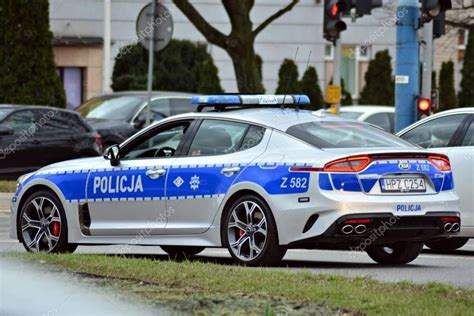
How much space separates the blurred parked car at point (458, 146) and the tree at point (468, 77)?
3176 cm

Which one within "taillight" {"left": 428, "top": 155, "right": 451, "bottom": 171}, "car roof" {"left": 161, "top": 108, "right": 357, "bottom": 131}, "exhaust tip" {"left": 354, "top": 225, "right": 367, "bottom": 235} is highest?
"car roof" {"left": 161, "top": 108, "right": 357, "bottom": 131}

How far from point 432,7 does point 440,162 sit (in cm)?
876

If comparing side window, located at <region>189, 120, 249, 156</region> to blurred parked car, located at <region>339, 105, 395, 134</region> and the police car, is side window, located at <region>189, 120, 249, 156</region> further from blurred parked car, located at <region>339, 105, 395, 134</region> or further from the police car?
blurred parked car, located at <region>339, 105, 395, 134</region>

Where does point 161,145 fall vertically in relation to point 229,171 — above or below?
above

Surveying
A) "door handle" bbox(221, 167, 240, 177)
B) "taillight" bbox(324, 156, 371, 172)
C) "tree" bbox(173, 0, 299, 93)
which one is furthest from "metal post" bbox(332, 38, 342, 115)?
"taillight" bbox(324, 156, 371, 172)

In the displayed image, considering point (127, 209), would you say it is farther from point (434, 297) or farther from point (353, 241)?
point (434, 297)

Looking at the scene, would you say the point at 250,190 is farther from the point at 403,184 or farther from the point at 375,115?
the point at 375,115

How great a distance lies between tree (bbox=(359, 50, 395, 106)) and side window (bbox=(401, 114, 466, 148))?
28728 millimetres

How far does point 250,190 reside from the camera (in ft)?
40.8

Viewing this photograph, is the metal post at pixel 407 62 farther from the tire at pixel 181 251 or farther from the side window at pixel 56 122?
the tire at pixel 181 251

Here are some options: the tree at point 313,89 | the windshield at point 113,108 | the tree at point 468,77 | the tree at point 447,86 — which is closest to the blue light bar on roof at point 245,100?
the windshield at point 113,108

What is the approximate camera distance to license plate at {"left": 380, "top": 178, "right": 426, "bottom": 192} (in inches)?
481

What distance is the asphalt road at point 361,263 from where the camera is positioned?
1207cm

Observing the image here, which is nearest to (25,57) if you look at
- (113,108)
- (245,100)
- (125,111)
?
(113,108)
